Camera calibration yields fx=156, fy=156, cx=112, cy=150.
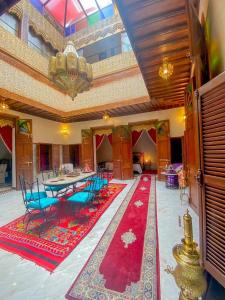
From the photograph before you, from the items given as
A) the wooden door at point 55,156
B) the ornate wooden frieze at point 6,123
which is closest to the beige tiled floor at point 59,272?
the ornate wooden frieze at point 6,123

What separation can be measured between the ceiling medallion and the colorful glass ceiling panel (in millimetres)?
6740

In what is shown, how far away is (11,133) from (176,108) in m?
6.87

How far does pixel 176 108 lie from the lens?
662 cm

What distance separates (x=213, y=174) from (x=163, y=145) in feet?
18.5

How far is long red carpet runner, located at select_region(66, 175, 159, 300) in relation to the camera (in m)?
1.53

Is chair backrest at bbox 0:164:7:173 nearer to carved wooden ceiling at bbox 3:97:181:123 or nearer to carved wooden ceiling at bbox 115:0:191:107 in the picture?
carved wooden ceiling at bbox 3:97:181:123

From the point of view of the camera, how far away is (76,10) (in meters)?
8.91

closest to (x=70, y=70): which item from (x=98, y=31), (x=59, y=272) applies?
(x=59, y=272)

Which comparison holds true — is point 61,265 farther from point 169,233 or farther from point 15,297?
point 169,233

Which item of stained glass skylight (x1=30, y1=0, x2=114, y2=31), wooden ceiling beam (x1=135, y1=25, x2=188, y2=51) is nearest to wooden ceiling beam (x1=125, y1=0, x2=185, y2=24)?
wooden ceiling beam (x1=135, y1=25, x2=188, y2=51)

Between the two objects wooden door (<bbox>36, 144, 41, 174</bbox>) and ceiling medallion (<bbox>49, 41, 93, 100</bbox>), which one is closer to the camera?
ceiling medallion (<bbox>49, 41, 93, 100</bbox>)

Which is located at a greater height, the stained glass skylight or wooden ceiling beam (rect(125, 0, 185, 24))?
the stained glass skylight

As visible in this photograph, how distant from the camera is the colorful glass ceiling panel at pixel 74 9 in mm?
8273

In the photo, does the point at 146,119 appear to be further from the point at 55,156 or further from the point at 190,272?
the point at 190,272
